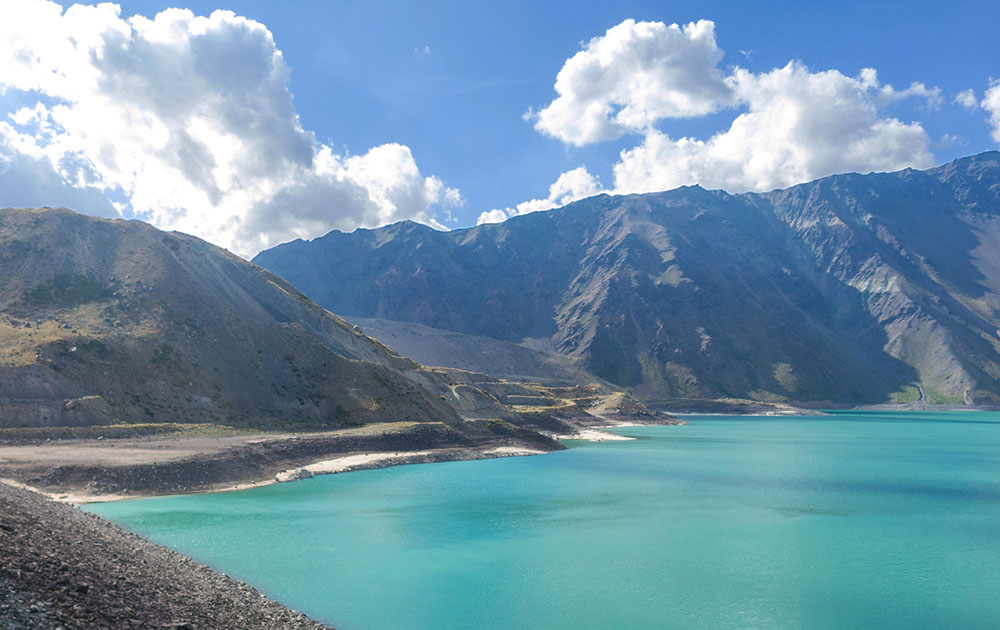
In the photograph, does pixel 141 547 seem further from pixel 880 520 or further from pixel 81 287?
pixel 81 287

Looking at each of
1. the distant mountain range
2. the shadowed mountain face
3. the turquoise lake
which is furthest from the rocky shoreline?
the shadowed mountain face

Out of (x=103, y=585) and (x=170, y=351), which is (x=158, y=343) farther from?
(x=103, y=585)

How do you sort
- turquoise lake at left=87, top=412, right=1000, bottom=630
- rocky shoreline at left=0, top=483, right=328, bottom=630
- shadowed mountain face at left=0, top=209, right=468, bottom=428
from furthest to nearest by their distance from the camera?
shadowed mountain face at left=0, top=209, right=468, bottom=428 < turquoise lake at left=87, top=412, right=1000, bottom=630 < rocky shoreline at left=0, top=483, right=328, bottom=630

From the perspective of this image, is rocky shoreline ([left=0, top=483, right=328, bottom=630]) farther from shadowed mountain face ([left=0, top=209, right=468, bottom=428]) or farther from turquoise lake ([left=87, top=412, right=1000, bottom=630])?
shadowed mountain face ([left=0, top=209, right=468, bottom=428])

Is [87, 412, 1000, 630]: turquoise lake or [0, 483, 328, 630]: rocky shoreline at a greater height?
[0, 483, 328, 630]: rocky shoreline

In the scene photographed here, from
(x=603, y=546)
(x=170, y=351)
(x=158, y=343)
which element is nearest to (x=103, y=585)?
(x=603, y=546)

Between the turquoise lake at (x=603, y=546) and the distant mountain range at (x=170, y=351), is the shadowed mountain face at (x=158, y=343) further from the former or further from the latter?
the turquoise lake at (x=603, y=546)
